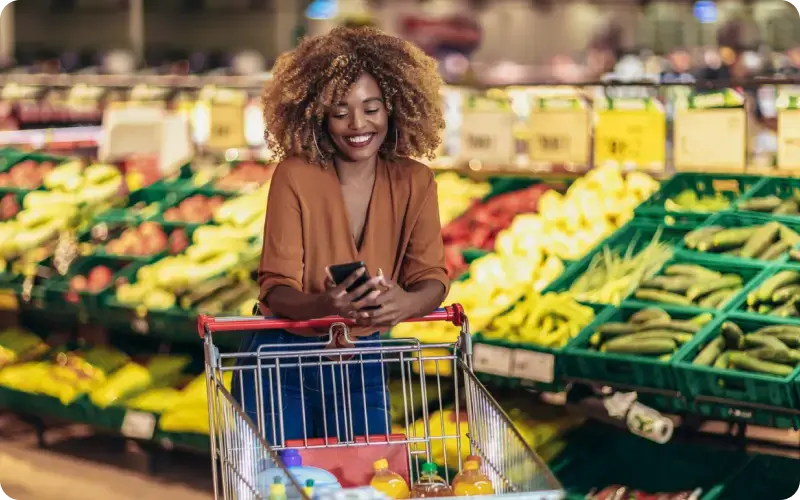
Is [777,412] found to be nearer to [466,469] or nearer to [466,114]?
[466,469]

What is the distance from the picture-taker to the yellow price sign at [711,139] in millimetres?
4805

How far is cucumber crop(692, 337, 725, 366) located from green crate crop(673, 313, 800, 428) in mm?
32

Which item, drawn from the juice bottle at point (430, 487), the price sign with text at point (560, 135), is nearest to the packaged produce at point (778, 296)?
the price sign with text at point (560, 135)

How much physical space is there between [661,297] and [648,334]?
1.04 ft

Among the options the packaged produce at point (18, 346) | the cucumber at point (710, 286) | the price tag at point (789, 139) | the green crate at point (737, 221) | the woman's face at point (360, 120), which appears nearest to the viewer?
the woman's face at point (360, 120)

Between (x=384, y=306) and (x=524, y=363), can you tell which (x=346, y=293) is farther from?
(x=524, y=363)

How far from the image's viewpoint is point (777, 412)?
11.8 ft

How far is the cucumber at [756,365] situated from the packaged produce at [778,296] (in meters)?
0.31

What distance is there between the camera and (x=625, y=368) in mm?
3887

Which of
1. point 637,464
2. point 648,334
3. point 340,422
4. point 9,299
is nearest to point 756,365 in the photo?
point 648,334

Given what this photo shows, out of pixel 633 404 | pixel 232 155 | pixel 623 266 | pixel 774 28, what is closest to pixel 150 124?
pixel 232 155

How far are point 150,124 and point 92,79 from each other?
0.72 meters

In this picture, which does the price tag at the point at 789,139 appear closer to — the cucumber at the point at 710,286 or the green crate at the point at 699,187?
the green crate at the point at 699,187

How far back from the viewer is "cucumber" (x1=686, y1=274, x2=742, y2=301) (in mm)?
4238
